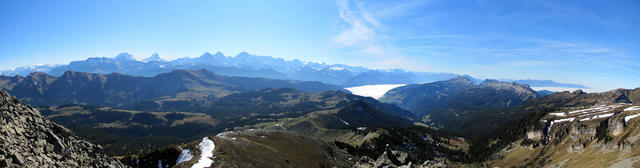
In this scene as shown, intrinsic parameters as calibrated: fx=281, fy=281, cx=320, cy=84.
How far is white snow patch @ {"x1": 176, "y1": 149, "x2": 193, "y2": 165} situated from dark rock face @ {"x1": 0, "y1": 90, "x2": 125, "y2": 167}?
39.0 m

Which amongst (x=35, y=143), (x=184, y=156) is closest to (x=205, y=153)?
(x=184, y=156)

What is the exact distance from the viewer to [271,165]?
334 ft

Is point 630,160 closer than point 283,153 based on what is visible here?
Yes

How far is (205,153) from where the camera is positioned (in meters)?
92.9

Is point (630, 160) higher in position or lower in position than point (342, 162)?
higher

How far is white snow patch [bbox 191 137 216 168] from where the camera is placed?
82275mm

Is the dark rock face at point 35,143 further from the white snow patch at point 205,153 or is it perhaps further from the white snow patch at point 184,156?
the white snow patch at point 184,156

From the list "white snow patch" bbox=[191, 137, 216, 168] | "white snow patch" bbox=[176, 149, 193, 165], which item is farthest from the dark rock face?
"white snow patch" bbox=[176, 149, 193, 165]

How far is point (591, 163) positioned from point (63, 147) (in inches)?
7311

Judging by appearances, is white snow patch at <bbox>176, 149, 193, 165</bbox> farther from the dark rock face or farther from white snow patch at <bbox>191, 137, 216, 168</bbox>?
the dark rock face

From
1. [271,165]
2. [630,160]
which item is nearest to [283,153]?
[271,165]

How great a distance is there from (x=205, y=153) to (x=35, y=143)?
57.6 meters

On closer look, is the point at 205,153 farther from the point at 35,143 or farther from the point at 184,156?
the point at 35,143

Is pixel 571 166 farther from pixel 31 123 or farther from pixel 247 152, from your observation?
pixel 31 123
